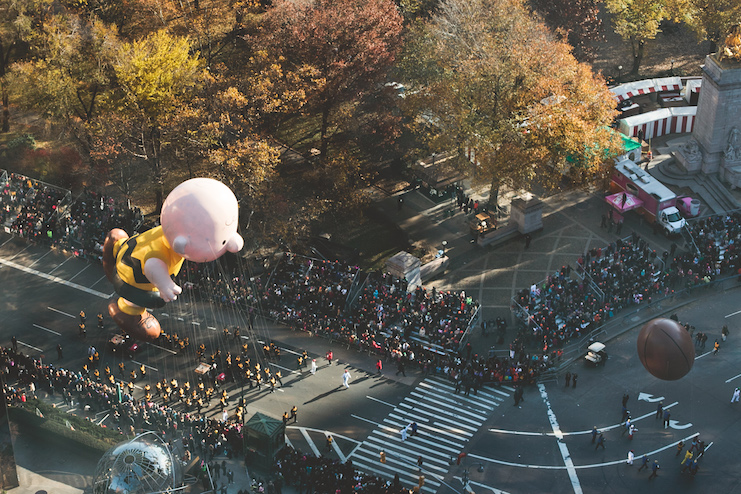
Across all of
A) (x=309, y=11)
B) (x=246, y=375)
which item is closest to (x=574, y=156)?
(x=309, y=11)

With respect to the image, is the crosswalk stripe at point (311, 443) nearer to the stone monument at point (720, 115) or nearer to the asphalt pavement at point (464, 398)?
the asphalt pavement at point (464, 398)

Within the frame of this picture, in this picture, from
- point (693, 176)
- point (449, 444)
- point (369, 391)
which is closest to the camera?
point (449, 444)

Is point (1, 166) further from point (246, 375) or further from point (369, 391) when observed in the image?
point (369, 391)

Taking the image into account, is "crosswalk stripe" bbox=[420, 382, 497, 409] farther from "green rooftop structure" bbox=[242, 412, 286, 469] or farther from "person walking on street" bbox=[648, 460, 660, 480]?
"green rooftop structure" bbox=[242, 412, 286, 469]

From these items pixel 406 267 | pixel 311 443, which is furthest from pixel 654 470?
pixel 406 267

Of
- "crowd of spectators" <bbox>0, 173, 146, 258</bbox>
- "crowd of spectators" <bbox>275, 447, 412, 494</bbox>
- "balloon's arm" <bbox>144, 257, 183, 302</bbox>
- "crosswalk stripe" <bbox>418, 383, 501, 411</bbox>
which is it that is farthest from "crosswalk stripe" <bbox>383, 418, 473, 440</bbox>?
"crowd of spectators" <bbox>0, 173, 146, 258</bbox>

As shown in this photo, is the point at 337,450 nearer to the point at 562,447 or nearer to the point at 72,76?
the point at 562,447
